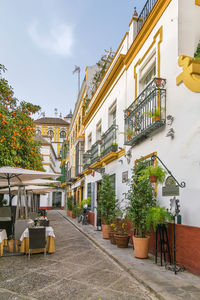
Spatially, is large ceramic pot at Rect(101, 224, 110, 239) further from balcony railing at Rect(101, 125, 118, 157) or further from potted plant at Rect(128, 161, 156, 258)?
potted plant at Rect(128, 161, 156, 258)

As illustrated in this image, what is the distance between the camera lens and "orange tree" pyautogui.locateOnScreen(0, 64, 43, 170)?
873 centimetres

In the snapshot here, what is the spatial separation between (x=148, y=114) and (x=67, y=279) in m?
4.27

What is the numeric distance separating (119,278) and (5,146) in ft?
18.9

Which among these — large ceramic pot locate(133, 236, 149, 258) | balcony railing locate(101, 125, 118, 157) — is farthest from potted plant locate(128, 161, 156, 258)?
balcony railing locate(101, 125, 118, 157)

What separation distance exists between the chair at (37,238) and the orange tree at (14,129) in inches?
116

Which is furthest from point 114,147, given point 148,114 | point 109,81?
point 148,114

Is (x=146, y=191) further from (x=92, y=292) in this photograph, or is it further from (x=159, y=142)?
(x=92, y=292)

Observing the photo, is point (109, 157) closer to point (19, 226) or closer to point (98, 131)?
point (19, 226)

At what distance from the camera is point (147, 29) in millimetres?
8281

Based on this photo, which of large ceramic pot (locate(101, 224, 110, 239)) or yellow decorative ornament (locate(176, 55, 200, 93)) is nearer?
yellow decorative ornament (locate(176, 55, 200, 93))

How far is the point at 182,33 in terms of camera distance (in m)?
6.11

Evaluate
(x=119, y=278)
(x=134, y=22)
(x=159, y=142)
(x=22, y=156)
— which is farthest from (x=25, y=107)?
(x=119, y=278)

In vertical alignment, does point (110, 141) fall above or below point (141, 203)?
above

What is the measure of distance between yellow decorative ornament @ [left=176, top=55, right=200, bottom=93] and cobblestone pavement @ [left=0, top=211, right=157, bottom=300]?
12.8 ft
